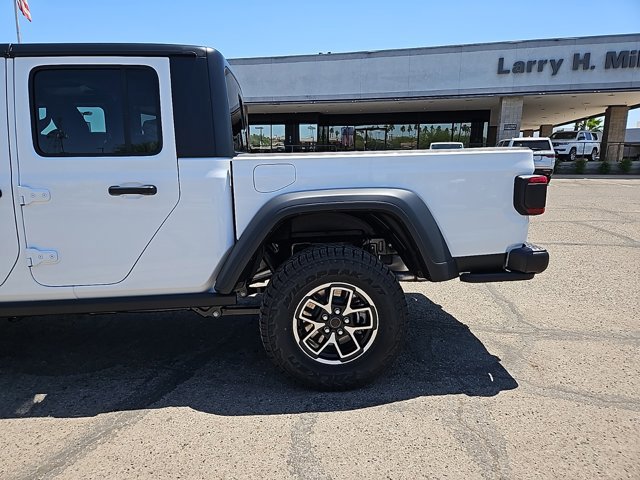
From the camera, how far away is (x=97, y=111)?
2.58 metres

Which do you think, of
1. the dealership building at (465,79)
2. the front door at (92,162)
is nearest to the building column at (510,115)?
the dealership building at (465,79)

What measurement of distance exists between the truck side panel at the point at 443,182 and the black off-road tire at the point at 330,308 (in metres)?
0.45

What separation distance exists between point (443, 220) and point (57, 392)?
2.86 m

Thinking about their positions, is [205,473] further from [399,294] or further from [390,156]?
[390,156]

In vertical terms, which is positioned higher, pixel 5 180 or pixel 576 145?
pixel 576 145

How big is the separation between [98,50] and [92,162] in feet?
2.22

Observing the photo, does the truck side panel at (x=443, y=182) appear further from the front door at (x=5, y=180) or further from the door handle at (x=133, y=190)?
the front door at (x=5, y=180)

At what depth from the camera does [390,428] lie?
95.3 inches

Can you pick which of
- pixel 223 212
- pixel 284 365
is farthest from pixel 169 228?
pixel 284 365

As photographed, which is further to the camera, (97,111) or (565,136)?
(565,136)

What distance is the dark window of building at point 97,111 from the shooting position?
8.32 ft

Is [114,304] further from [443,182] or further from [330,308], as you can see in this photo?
[443,182]

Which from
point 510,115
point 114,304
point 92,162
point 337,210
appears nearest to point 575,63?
point 510,115

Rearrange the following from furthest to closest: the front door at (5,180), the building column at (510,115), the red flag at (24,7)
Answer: the building column at (510,115), the red flag at (24,7), the front door at (5,180)
